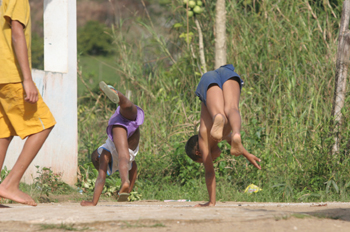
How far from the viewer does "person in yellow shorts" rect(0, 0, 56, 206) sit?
344 cm

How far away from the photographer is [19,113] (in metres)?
3.51

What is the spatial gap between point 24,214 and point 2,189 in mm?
573

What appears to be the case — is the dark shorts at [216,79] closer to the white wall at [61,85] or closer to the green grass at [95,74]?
the white wall at [61,85]

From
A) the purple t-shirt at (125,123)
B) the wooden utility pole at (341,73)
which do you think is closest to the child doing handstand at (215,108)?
the purple t-shirt at (125,123)

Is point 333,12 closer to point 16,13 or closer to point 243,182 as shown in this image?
point 243,182

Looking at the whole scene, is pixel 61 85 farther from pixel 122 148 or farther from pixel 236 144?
pixel 236 144

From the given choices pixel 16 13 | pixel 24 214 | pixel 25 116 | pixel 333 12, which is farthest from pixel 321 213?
pixel 333 12

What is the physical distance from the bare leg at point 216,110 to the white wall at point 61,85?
7.44ft

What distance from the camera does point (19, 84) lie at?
11.5 ft

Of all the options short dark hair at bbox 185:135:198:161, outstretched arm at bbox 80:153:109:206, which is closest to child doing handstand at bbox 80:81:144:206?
outstretched arm at bbox 80:153:109:206

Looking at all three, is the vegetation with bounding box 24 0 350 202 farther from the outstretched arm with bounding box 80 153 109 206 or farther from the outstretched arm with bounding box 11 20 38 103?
the outstretched arm with bounding box 11 20 38 103

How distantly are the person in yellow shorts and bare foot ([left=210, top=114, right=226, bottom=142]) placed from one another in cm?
135

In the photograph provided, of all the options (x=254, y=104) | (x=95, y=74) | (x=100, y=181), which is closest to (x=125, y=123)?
(x=100, y=181)

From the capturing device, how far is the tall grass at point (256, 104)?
534cm
